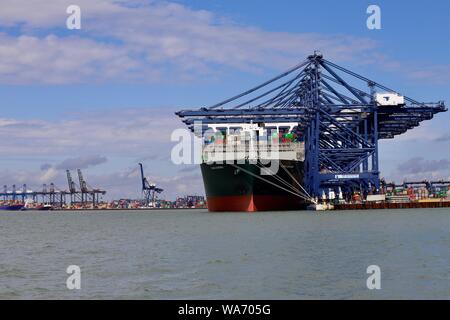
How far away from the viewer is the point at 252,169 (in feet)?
258

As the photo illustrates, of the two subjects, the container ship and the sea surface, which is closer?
the sea surface

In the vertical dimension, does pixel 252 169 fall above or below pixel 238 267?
above

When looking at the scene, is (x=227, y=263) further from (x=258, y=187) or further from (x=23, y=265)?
(x=258, y=187)

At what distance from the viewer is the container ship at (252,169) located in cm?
7931

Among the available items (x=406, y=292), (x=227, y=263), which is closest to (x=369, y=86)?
(x=227, y=263)

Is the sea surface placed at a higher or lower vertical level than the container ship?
lower

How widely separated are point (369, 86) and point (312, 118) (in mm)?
8493

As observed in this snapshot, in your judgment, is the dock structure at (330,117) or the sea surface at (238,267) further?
the dock structure at (330,117)

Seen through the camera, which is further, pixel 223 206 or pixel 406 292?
pixel 223 206

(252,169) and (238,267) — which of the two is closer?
(238,267)

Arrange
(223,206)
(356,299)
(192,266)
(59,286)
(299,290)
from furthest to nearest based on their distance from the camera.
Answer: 1. (223,206)
2. (192,266)
3. (59,286)
4. (299,290)
5. (356,299)

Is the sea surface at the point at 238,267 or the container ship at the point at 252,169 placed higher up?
the container ship at the point at 252,169

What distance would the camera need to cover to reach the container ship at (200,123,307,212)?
260 feet

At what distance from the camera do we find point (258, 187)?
79188 mm
